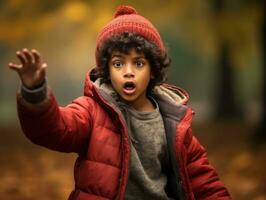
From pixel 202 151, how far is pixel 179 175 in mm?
355

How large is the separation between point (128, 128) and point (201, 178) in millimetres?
646

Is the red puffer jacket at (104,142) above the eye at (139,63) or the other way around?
the other way around

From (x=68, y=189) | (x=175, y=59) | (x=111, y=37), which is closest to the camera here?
(x=111, y=37)

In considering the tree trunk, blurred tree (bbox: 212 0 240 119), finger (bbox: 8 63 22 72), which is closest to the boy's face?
finger (bbox: 8 63 22 72)

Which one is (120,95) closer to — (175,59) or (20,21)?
(20,21)

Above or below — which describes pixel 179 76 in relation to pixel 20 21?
above

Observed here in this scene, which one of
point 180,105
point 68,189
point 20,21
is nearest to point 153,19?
point 20,21

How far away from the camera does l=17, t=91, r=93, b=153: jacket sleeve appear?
9.46ft

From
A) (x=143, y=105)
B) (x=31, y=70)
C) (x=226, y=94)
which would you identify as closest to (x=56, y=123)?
(x=31, y=70)

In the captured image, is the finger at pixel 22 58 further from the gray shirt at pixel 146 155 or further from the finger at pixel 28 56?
the gray shirt at pixel 146 155

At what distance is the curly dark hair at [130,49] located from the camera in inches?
135

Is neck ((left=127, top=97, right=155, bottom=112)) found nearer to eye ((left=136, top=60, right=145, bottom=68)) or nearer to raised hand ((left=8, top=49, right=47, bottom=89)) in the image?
eye ((left=136, top=60, right=145, bottom=68))

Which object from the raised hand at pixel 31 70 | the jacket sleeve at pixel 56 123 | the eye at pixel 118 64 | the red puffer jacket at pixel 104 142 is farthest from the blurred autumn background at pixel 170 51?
the raised hand at pixel 31 70

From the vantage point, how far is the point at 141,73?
3469 mm
